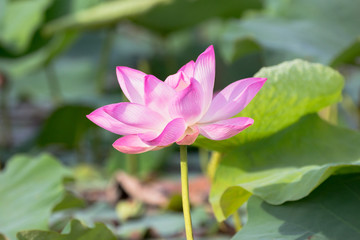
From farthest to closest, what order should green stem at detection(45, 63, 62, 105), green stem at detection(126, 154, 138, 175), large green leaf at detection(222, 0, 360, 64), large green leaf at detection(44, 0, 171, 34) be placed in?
A: green stem at detection(45, 63, 62, 105) → large green leaf at detection(44, 0, 171, 34) → green stem at detection(126, 154, 138, 175) → large green leaf at detection(222, 0, 360, 64)

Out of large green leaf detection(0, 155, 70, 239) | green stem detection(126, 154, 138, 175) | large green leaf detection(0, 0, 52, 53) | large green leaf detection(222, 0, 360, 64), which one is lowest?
green stem detection(126, 154, 138, 175)

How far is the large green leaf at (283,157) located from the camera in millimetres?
675

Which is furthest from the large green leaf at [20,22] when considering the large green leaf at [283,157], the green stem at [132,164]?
the large green leaf at [283,157]

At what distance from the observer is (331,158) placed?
29.4 inches

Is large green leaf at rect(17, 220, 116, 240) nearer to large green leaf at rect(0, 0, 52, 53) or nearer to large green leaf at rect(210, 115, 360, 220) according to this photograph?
large green leaf at rect(210, 115, 360, 220)

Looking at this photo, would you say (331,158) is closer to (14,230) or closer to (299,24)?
(14,230)

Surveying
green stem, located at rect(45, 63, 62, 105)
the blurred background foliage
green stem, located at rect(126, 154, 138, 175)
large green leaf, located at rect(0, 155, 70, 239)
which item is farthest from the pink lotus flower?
green stem, located at rect(45, 63, 62, 105)

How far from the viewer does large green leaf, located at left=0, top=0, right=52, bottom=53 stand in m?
2.62

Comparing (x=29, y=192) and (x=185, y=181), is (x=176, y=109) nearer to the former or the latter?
(x=185, y=181)

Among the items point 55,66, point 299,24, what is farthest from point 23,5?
point 299,24

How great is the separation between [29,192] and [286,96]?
1.75ft

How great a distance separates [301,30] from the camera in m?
1.70

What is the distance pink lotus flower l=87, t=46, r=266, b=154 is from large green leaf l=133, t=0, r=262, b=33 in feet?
5.64

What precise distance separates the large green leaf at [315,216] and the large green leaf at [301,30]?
87cm
